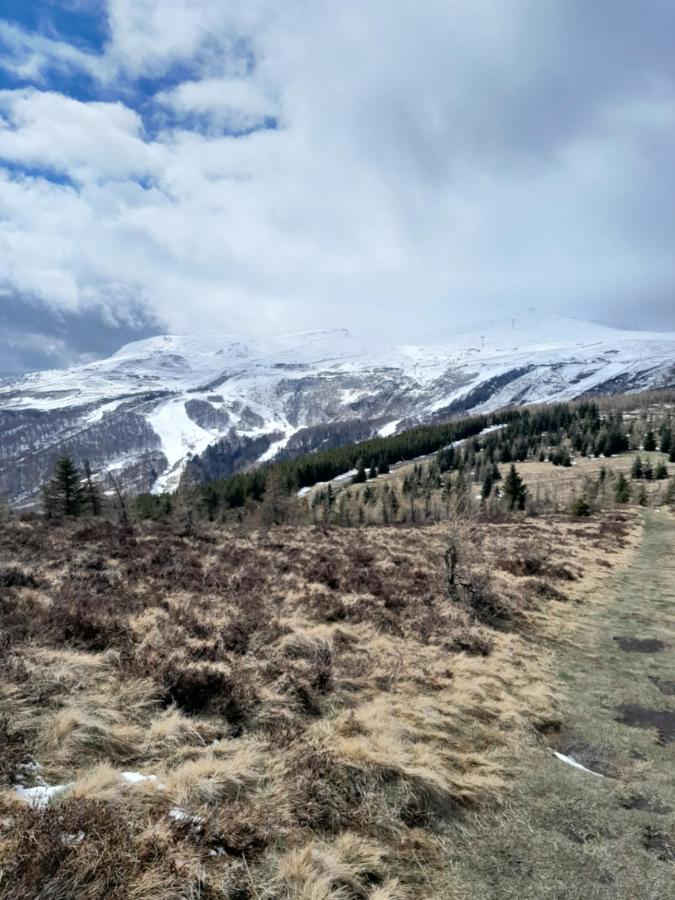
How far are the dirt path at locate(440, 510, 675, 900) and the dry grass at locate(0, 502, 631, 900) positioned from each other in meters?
0.50

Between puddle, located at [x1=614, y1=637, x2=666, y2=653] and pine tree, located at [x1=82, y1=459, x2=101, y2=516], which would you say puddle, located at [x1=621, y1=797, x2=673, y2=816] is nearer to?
puddle, located at [x1=614, y1=637, x2=666, y2=653]

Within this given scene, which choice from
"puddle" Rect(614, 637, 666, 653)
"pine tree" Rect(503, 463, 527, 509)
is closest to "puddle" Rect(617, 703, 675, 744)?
"puddle" Rect(614, 637, 666, 653)

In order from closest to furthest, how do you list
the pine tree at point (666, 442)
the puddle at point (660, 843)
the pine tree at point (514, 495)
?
the puddle at point (660, 843)
the pine tree at point (514, 495)
the pine tree at point (666, 442)

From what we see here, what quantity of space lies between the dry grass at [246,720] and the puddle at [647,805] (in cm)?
206

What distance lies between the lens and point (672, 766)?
9047mm

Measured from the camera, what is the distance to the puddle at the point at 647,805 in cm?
766

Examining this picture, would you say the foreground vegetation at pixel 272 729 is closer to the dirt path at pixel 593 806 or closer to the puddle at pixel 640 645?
the dirt path at pixel 593 806

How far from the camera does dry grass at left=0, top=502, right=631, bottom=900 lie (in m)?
5.05

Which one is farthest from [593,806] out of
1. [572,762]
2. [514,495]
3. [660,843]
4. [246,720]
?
[514,495]

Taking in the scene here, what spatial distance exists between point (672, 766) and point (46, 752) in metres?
11.7

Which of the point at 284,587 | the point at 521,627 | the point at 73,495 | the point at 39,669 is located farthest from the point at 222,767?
the point at 73,495

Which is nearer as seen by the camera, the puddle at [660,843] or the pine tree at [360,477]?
the puddle at [660,843]

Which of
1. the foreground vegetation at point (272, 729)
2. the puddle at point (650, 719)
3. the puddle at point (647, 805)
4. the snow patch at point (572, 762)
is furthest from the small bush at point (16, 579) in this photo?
the puddle at point (650, 719)

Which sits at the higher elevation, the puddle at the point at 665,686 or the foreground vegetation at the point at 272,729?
the foreground vegetation at the point at 272,729
